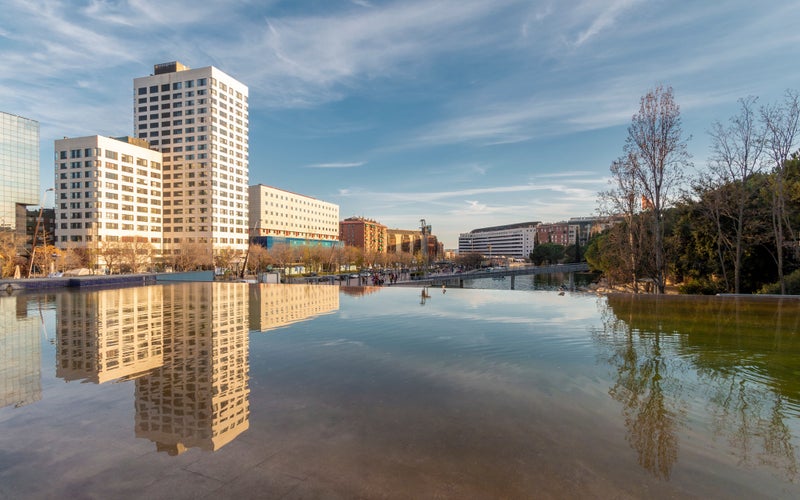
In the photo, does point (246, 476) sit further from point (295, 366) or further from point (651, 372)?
point (651, 372)

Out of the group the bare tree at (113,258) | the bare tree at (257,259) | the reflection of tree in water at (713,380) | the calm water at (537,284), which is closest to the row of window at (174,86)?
the bare tree at (257,259)

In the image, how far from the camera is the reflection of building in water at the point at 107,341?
Answer: 25.6 feet

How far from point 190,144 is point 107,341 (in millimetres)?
90286

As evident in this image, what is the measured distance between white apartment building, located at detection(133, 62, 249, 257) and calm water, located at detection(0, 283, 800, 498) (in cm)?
8247

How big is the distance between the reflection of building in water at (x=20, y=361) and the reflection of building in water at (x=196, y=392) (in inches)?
66.6

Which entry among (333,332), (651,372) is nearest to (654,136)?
(651,372)

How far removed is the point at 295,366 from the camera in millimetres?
7957

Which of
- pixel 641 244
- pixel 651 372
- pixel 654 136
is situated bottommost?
pixel 651 372

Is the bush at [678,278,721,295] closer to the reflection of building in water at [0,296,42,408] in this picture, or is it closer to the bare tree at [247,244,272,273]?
the reflection of building in water at [0,296,42,408]

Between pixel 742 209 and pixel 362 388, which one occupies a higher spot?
pixel 742 209

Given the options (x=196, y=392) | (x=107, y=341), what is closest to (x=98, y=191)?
(x=107, y=341)

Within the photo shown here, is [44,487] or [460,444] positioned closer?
[44,487]

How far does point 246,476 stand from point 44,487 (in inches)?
75.8

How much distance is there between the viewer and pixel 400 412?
5594 mm
